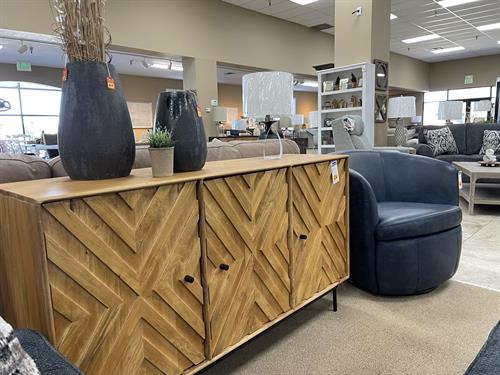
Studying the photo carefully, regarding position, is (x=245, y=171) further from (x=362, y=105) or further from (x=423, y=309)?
(x=362, y=105)

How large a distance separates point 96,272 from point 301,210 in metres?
1.00

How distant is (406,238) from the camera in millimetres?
2084

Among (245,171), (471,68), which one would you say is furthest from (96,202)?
(471,68)

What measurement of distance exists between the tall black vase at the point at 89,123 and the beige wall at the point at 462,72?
536 inches

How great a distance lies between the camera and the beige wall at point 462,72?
11.8 m

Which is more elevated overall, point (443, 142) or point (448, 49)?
point (448, 49)

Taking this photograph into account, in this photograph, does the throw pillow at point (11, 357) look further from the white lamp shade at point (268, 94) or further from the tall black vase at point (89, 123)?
the white lamp shade at point (268, 94)

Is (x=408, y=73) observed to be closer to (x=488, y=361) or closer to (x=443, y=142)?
(x=443, y=142)

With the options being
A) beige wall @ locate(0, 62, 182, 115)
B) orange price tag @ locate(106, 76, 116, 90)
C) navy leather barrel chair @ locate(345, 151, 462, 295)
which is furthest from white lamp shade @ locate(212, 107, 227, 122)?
orange price tag @ locate(106, 76, 116, 90)

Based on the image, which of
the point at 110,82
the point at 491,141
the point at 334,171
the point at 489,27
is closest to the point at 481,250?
the point at 334,171

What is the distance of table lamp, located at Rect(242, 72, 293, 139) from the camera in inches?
77.2

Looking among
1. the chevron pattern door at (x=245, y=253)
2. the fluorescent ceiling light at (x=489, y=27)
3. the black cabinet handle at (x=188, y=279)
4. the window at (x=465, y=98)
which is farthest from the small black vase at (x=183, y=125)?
the window at (x=465, y=98)

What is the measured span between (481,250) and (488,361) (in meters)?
2.47

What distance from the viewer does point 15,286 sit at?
108 centimetres
